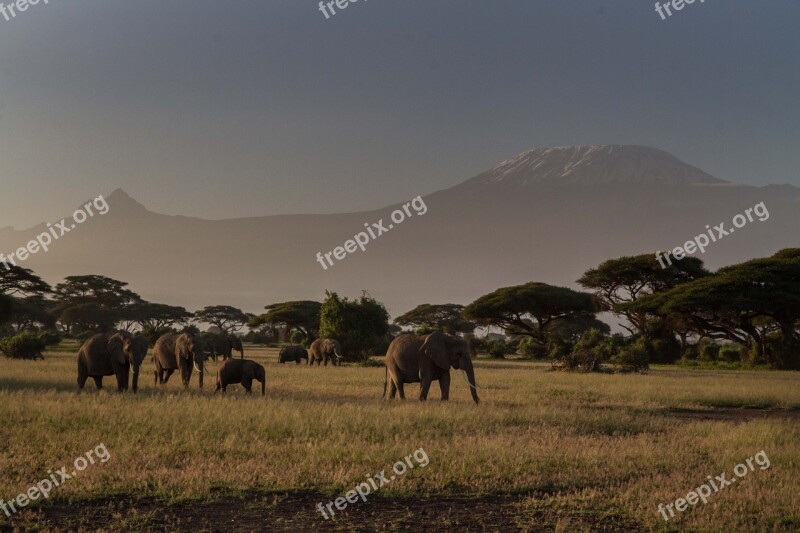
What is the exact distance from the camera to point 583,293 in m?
69.4

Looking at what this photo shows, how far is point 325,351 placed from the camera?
42.9 metres

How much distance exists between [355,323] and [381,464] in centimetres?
3567

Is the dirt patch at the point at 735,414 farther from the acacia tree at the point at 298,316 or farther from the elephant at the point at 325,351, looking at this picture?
Result: the acacia tree at the point at 298,316

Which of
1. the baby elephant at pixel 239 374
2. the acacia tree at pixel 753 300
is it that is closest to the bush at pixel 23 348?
the baby elephant at pixel 239 374

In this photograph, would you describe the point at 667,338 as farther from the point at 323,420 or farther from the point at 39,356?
the point at 323,420

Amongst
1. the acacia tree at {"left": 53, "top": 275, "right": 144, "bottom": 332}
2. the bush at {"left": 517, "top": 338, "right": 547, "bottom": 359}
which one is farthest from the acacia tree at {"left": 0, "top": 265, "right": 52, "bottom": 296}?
the bush at {"left": 517, "top": 338, "right": 547, "bottom": 359}

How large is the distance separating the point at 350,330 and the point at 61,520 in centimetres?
3809

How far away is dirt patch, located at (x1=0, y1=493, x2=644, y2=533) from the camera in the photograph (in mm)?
8000

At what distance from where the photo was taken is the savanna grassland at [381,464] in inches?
334

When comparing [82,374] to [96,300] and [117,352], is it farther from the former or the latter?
[96,300]

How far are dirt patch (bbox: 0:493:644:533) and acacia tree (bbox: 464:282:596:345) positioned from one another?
58363 millimetres

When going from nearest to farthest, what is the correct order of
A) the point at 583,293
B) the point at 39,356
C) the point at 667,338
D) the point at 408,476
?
the point at 408,476
the point at 39,356
the point at 667,338
the point at 583,293

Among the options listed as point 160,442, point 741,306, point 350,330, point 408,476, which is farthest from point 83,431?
point 741,306

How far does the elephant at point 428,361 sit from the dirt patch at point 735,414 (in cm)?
574
